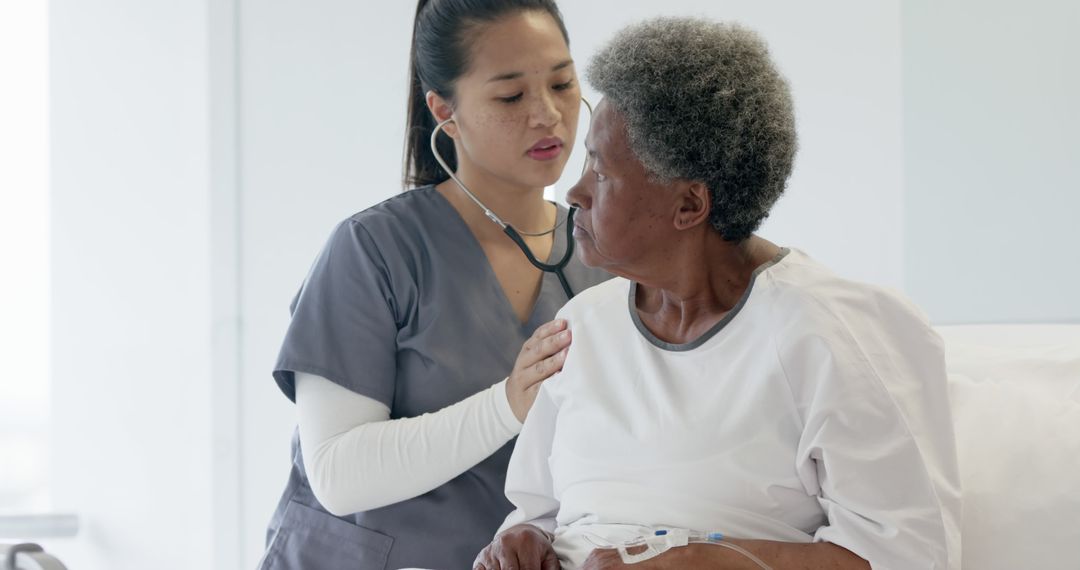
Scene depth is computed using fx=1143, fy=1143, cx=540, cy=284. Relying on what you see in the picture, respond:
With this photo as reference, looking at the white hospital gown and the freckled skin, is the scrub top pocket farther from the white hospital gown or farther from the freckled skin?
the freckled skin

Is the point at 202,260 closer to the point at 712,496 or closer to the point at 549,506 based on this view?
the point at 549,506

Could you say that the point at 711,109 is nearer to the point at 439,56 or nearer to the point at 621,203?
the point at 621,203

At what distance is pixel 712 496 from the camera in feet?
3.83

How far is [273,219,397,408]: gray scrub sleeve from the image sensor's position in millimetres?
1562

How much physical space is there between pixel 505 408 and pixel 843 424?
0.49 m

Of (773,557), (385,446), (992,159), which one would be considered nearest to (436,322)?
(385,446)

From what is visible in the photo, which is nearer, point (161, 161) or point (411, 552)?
point (411, 552)

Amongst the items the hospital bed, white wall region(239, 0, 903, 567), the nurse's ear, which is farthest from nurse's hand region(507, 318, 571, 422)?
white wall region(239, 0, 903, 567)

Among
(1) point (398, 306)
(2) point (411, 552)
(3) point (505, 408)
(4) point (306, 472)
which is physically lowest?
(2) point (411, 552)

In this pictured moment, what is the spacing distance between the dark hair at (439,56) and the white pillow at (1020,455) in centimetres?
78

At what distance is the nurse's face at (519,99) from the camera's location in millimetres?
1641

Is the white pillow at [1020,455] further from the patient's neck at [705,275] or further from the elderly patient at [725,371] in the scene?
the patient's neck at [705,275]

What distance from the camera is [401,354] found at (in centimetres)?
164

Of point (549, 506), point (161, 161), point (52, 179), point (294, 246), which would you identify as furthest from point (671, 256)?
point (52, 179)
